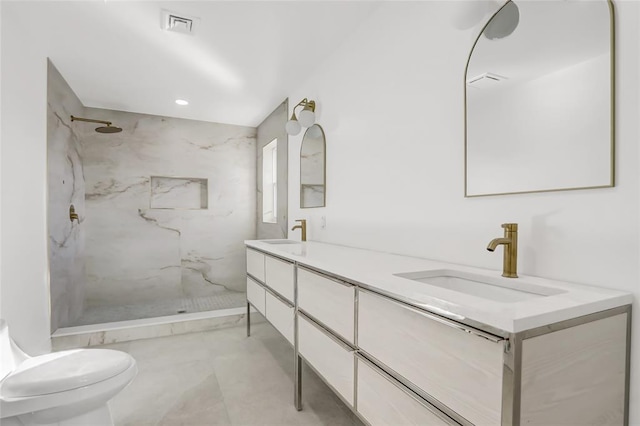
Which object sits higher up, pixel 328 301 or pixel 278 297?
pixel 328 301

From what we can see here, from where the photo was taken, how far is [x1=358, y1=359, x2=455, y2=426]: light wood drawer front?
0.92 meters

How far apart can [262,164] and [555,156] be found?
368 cm

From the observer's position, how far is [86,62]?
2.62 m

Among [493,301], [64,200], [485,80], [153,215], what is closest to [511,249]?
[493,301]

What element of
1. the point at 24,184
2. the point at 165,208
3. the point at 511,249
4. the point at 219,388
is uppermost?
the point at 24,184

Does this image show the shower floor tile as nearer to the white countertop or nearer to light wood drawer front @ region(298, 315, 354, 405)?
light wood drawer front @ region(298, 315, 354, 405)

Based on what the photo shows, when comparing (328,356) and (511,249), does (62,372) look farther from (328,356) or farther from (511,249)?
(511,249)

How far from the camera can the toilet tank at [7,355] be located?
1424mm

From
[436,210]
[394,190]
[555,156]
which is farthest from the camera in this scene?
[394,190]

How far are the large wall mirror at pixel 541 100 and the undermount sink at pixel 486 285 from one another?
0.34 m

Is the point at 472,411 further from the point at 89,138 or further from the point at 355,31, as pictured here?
the point at 89,138

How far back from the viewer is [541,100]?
42.7 inches

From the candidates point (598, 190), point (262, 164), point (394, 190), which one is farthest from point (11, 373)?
point (262, 164)

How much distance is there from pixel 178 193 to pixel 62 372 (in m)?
3.21
